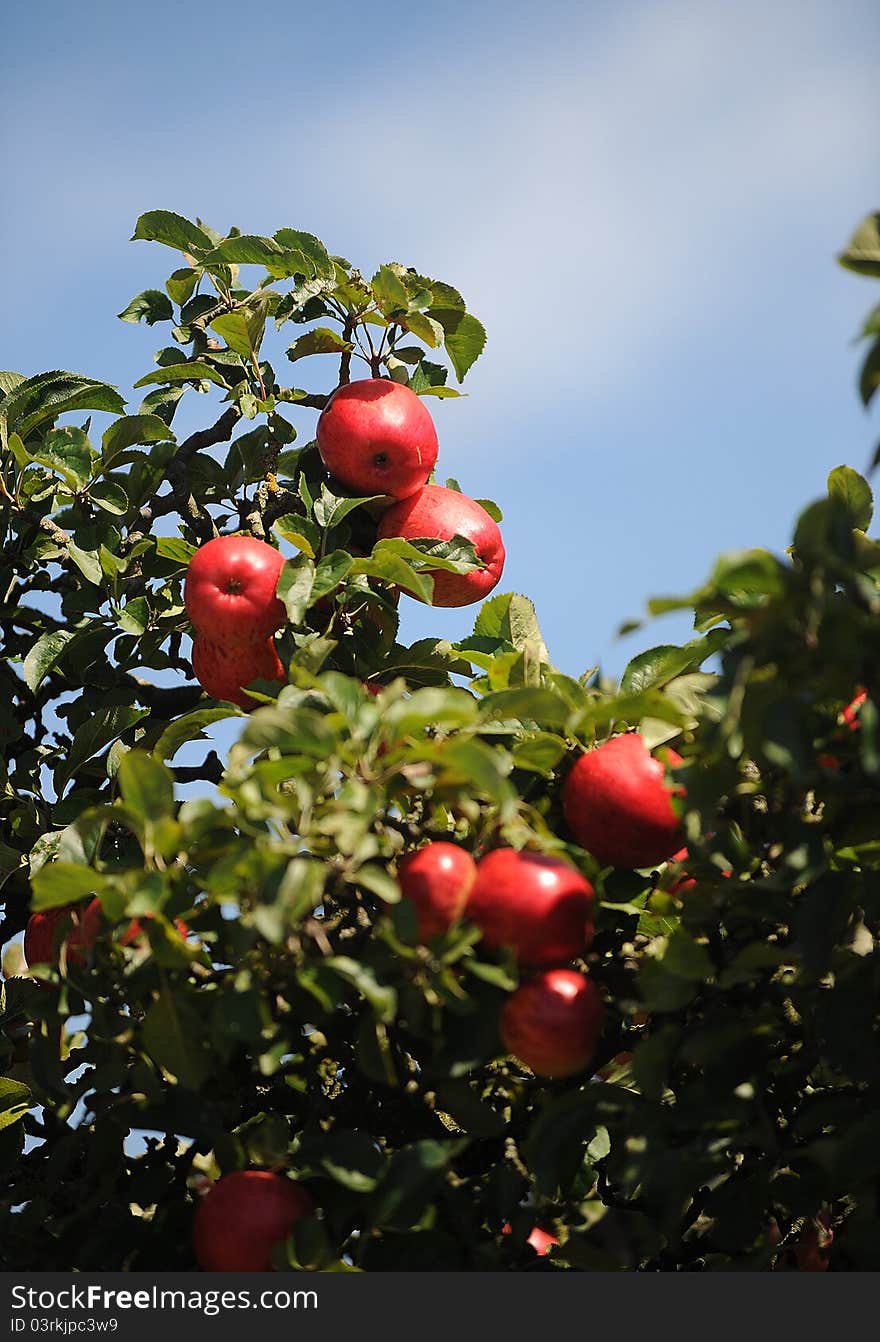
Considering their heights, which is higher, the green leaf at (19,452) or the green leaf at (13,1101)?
the green leaf at (19,452)

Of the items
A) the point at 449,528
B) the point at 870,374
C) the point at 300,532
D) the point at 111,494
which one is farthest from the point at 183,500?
the point at 870,374

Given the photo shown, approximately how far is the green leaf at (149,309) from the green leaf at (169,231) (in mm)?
85

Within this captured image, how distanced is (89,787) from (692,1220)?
3.55 feet

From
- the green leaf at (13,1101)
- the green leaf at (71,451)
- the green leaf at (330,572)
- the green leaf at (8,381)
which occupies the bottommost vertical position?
the green leaf at (13,1101)

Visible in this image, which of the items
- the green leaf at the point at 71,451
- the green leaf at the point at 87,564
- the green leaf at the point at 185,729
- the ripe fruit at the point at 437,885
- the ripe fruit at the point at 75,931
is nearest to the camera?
the ripe fruit at the point at 437,885

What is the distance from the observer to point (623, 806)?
1413mm

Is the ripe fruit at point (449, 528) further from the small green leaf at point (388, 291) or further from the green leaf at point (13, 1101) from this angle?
the green leaf at point (13, 1101)

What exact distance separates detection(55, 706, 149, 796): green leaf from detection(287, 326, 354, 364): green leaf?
0.60m

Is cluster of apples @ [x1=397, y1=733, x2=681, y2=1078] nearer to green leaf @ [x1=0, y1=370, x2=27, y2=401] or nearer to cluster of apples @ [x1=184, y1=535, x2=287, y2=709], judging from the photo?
cluster of apples @ [x1=184, y1=535, x2=287, y2=709]

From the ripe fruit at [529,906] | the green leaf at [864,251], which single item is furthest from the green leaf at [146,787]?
the green leaf at [864,251]

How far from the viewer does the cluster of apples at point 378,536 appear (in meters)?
1.73

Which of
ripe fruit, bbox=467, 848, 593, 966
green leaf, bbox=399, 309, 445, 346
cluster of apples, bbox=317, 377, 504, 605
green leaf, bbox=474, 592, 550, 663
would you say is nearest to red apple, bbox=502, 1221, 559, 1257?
ripe fruit, bbox=467, 848, 593, 966

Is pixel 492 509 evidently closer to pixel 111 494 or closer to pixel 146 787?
pixel 111 494

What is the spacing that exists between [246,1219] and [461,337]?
136 cm
